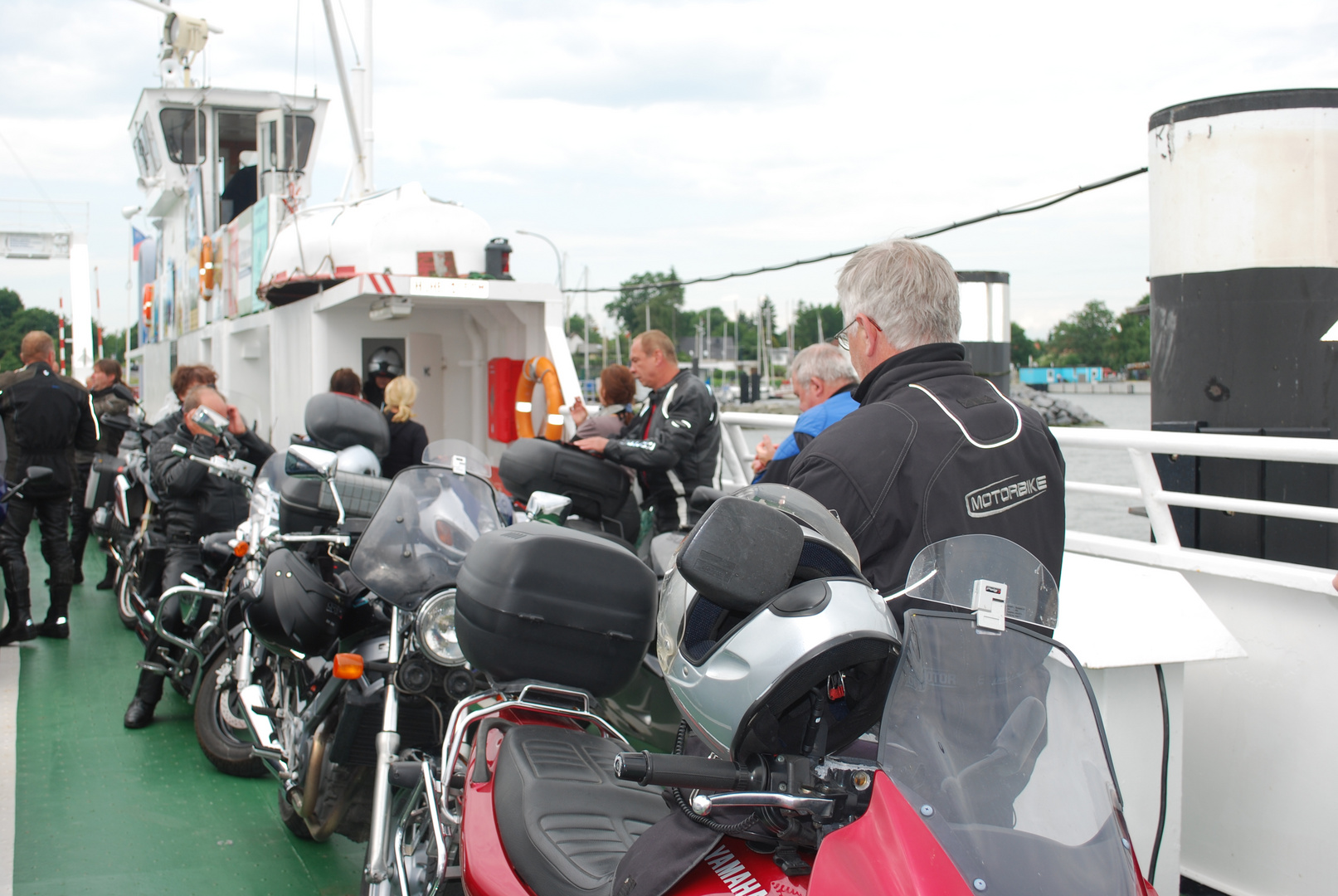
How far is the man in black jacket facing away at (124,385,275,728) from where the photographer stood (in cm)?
527

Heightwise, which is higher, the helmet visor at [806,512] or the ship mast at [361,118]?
the ship mast at [361,118]

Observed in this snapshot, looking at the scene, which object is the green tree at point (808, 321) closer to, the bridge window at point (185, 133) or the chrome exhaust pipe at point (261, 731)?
the bridge window at point (185, 133)

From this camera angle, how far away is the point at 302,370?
8.18 m

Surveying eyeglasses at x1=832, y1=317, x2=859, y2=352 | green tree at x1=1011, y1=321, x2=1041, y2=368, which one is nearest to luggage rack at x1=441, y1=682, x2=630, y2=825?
eyeglasses at x1=832, y1=317, x2=859, y2=352

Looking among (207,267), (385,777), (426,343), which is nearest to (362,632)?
(385,777)

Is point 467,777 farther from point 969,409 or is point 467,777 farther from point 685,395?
point 685,395

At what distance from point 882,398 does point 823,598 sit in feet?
2.18

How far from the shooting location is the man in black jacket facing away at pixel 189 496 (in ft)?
17.3

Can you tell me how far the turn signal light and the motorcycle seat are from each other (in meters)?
0.71

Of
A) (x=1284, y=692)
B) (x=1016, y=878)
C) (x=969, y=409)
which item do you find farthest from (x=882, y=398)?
(x=1284, y=692)

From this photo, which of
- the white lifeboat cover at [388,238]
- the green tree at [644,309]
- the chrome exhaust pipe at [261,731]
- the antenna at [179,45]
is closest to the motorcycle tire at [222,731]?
the chrome exhaust pipe at [261,731]

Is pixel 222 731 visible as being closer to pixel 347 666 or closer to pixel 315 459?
pixel 315 459

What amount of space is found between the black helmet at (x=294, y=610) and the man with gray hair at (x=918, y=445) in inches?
75.6

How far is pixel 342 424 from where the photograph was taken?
429 cm
